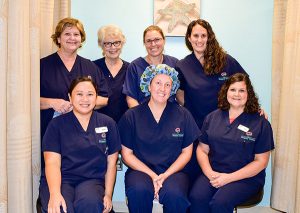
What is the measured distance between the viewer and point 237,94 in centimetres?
222

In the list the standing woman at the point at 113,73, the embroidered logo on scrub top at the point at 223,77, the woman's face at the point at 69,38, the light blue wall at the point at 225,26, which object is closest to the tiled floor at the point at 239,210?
the light blue wall at the point at 225,26

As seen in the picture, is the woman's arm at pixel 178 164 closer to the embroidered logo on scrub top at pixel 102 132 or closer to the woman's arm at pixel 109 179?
the woman's arm at pixel 109 179

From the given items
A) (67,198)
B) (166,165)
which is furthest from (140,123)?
(67,198)

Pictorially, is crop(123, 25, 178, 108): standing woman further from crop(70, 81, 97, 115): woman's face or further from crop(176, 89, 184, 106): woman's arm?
crop(70, 81, 97, 115): woman's face

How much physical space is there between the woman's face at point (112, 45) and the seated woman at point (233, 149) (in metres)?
0.83

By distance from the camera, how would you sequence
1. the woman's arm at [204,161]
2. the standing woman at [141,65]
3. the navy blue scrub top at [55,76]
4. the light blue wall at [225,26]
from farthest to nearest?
the light blue wall at [225,26] → the standing woman at [141,65] → the navy blue scrub top at [55,76] → the woman's arm at [204,161]

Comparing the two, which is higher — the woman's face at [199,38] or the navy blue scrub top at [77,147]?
the woman's face at [199,38]

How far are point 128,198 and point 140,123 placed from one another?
46cm

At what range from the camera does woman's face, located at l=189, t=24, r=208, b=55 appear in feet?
7.93

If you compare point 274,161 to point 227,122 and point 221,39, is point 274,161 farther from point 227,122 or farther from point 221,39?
point 221,39

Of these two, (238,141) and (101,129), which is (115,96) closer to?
(101,129)

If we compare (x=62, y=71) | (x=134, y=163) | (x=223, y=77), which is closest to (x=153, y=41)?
(x=223, y=77)

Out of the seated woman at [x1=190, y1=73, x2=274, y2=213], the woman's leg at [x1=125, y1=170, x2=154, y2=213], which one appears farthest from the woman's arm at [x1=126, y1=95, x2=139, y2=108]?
the woman's leg at [x1=125, y1=170, x2=154, y2=213]

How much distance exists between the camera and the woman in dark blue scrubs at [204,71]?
2.40 meters
